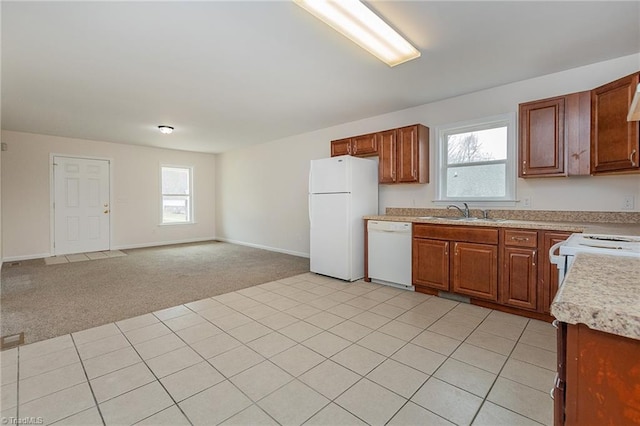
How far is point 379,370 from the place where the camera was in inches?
79.5

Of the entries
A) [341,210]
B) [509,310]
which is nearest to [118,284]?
[341,210]

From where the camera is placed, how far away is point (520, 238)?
284cm

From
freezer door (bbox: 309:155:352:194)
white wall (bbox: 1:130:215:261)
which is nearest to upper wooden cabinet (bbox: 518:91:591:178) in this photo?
freezer door (bbox: 309:155:352:194)

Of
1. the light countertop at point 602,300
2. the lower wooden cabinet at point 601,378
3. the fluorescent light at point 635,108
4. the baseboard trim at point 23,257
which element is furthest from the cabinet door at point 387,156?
the baseboard trim at point 23,257

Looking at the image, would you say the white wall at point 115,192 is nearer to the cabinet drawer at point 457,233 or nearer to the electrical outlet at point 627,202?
the cabinet drawer at point 457,233

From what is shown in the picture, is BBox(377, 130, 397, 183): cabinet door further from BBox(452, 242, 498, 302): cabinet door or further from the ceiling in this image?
BBox(452, 242, 498, 302): cabinet door

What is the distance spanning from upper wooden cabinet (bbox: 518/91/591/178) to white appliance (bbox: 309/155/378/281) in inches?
75.8

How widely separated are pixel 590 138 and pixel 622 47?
2.70ft

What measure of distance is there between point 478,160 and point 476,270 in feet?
4.64

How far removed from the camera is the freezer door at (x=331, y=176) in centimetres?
411

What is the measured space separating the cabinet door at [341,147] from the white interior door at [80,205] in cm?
526

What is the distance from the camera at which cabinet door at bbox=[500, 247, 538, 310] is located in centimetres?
278

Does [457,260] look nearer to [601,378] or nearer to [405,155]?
[405,155]

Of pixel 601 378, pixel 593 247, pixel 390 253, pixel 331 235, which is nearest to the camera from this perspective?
pixel 601 378
